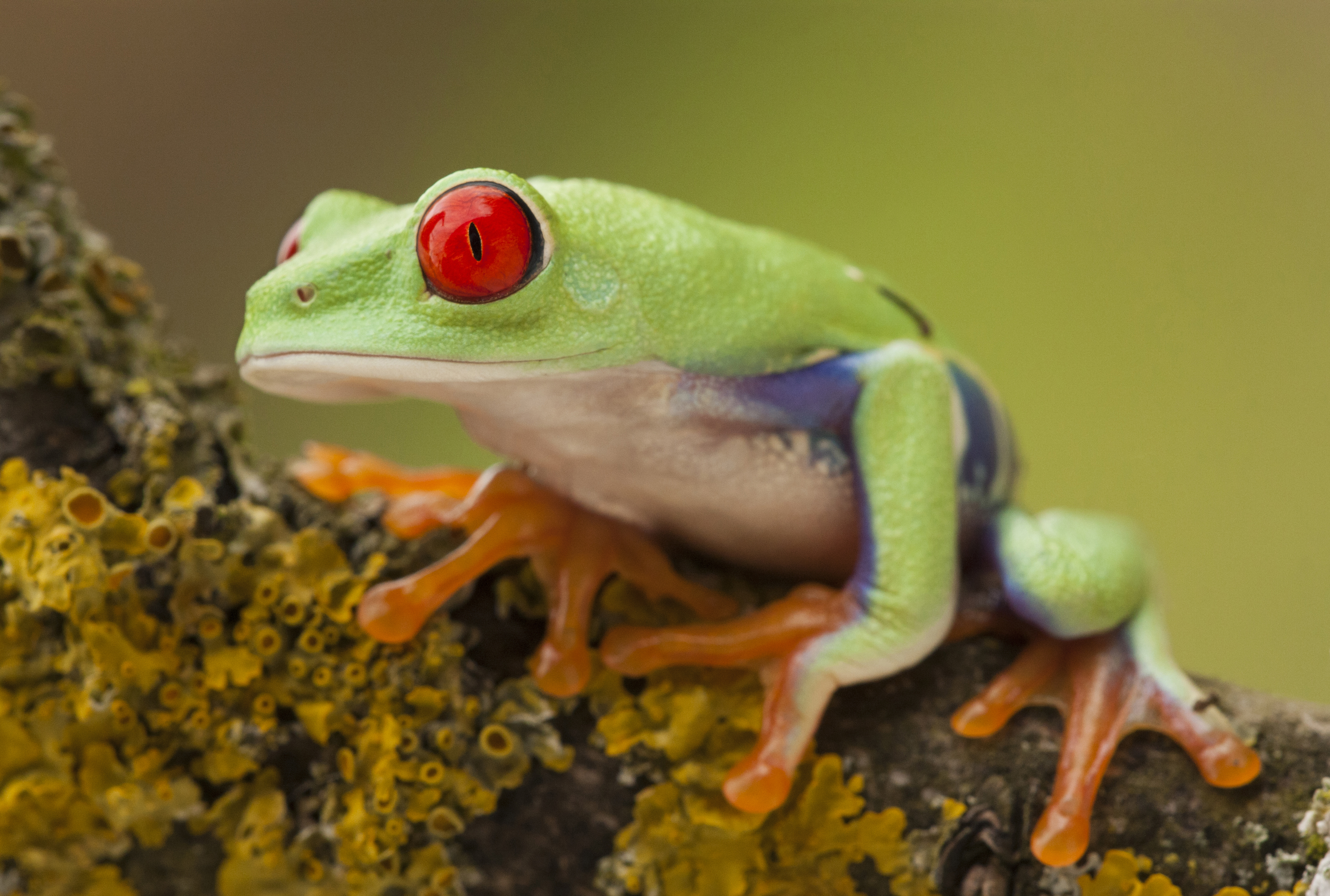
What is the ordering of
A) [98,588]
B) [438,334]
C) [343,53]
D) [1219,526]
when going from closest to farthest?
[438,334] < [98,588] < [343,53] < [1219,526]

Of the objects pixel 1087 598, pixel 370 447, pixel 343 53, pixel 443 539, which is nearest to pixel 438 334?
pixel 443 539

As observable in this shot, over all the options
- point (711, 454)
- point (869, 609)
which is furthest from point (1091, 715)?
point (711, 454)

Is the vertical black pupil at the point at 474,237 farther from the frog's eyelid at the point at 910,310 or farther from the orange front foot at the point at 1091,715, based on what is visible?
the orange front foot at the point at 1091,715

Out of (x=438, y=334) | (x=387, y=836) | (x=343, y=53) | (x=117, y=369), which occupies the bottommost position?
(x=387, y=836)

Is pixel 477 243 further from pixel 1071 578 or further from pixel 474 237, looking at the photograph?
pixel 1071 578

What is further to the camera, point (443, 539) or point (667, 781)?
point (443, 539)

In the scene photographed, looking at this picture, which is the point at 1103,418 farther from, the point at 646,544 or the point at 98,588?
the point at 98,588
